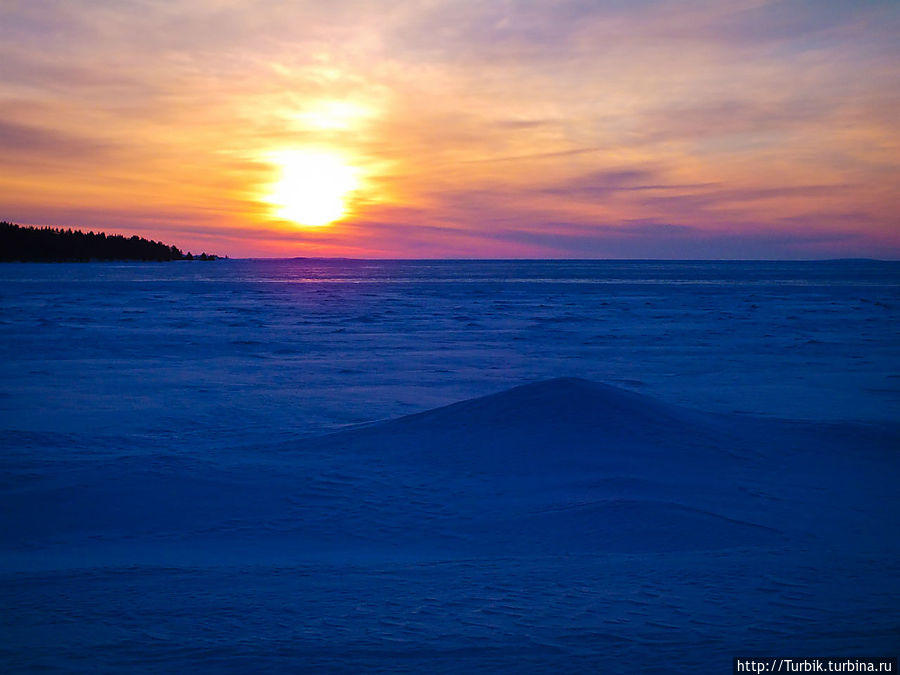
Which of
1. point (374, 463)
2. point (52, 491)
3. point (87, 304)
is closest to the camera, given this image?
point (52, 491)

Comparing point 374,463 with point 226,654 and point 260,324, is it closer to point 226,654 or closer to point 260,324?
point 226,654

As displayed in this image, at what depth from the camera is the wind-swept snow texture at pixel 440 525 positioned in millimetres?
3365

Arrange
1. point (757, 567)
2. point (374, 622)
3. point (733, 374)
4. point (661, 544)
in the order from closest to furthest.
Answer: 1. point (374, 622)
2. point (757, 567)
3. point (661, 544)
4. point (733, 374)

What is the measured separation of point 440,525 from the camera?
5.11m

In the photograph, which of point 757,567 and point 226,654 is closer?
point 226,654

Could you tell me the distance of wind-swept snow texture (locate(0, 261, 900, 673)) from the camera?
11.0ft

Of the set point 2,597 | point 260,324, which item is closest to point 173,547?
point 2,597

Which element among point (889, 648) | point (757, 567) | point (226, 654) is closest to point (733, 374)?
point (757, 567)

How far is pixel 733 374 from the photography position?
43.7ft

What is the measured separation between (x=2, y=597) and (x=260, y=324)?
20813 mm

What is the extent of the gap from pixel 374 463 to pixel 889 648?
4279 mm

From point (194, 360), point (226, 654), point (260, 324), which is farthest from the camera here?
point (260, 324)

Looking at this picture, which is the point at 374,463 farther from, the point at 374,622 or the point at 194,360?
the point at 194,360

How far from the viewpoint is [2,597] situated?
12.7 ft
